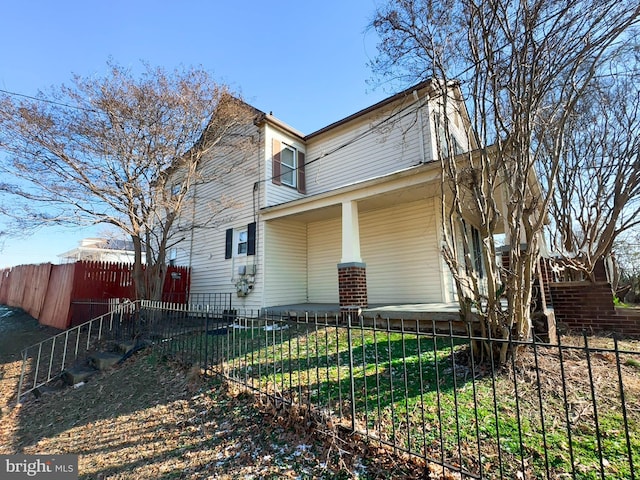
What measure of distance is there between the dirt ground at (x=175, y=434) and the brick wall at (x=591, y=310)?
6283mm

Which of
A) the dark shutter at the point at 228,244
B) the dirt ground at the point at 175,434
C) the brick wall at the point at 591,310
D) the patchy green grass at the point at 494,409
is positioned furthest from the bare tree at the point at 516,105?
the dark shutter at the point at 228,244

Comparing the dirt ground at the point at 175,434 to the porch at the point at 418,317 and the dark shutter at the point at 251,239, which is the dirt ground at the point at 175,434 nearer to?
the porch at the point at 418,317

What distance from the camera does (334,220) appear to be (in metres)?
10.6

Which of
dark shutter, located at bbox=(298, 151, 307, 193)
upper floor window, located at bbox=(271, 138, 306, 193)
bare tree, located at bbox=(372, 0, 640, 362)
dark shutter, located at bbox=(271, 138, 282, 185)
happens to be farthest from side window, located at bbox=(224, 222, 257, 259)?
bare tree, located at bbox=(372, 0, 640, 362)

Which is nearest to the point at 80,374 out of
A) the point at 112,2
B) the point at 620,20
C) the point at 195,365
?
the point at 195,365

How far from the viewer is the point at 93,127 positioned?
7973 mm

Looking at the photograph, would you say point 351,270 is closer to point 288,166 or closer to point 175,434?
point 175,434

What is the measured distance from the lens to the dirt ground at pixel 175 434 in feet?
8.98

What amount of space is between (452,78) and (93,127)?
878cm

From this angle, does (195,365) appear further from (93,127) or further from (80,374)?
(93,127)

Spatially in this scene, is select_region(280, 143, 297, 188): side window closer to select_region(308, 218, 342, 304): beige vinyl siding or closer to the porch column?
select_region(308, 218, 342, 304): beige vinyl siding

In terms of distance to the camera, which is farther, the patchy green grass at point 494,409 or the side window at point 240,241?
the side window at point 240,241

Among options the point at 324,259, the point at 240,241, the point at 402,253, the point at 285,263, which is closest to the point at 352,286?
the point at 402,253

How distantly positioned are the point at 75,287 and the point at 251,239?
5.28 m
